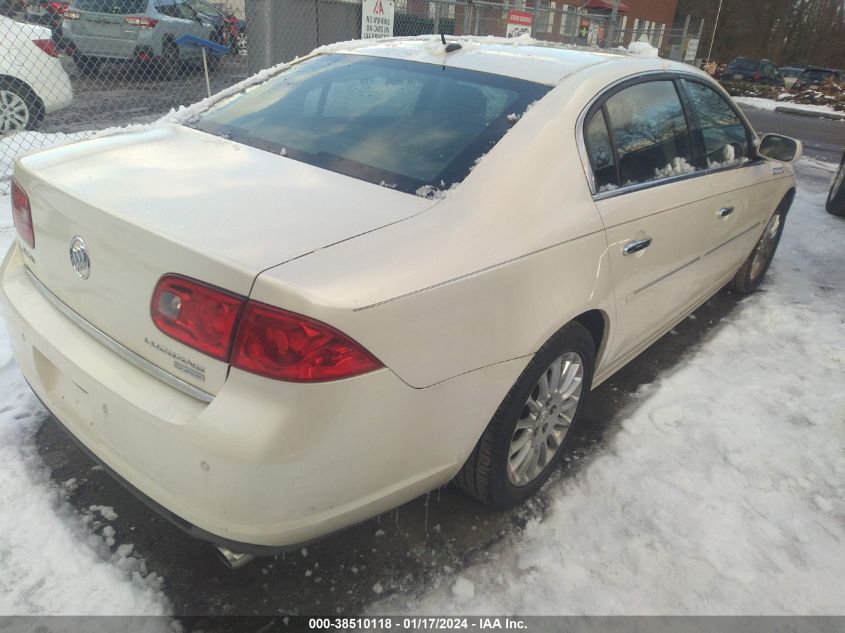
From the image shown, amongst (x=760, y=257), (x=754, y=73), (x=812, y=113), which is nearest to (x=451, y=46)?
(x=760, y=257)

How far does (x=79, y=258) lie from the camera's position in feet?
5.99

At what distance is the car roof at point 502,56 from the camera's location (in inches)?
96.0

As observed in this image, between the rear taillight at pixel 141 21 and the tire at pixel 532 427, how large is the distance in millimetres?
10755

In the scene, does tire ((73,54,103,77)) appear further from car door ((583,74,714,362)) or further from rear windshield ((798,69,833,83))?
rear windshield ((798,69,833,83))

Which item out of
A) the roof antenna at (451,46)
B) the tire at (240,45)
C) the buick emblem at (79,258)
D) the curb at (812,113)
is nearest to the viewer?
the buick emblem at (79,258)

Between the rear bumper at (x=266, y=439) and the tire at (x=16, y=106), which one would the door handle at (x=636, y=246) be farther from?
the tire at (x=16, y=106)

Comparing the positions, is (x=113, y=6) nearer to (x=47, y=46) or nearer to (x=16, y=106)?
(x=47, y=46)

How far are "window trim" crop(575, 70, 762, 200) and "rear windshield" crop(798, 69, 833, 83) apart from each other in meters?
29.8

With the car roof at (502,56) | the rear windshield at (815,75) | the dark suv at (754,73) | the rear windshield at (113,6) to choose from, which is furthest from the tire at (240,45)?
the rear windshield at (815,75)

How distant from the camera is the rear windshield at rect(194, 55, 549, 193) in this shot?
2.09 meters

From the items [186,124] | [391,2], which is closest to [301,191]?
[186,124]

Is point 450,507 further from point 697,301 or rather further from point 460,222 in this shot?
point 697,301

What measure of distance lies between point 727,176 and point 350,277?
2.58 meters

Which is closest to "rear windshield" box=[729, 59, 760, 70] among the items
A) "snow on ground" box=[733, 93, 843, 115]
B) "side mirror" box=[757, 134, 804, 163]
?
"snow on ground" box=[733, 93, 843, 115]
